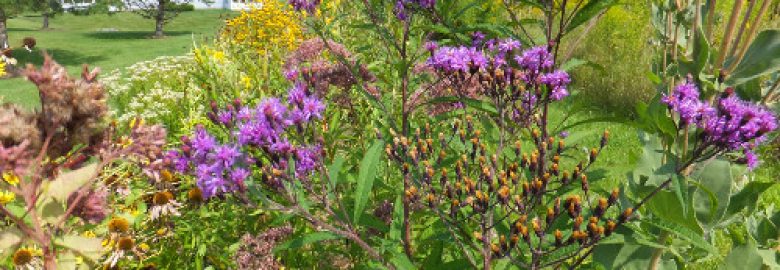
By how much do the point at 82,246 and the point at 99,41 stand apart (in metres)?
30.2

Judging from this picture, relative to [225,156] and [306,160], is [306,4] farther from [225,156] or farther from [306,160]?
[225,156]

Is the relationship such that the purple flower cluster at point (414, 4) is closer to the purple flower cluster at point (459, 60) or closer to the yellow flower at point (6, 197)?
the purple flower cluster at point (459, 60)

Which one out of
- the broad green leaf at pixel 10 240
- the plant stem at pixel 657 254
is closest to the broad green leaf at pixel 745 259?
the plant stem at pixel 657 254

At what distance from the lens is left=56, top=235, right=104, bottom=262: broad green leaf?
1337 mm

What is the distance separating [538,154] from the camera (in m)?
1.78

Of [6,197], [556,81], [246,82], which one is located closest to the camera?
[6,197]

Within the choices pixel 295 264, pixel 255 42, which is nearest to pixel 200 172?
pixel 295 264

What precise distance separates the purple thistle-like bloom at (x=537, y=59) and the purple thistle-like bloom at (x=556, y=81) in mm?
35

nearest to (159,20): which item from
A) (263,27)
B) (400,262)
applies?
(263,27)

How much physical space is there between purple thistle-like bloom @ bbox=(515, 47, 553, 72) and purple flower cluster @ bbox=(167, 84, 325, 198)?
0.73 m

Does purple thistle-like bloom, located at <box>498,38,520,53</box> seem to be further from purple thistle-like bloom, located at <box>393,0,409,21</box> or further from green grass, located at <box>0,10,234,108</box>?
green grass, located at <box>0,10,234,108</box>

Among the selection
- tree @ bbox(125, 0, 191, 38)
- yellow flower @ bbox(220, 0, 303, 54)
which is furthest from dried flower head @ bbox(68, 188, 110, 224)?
tree @ bbox(125, 0, 191, 38)

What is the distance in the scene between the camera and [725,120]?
145cm

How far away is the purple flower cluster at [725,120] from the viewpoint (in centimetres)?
141
